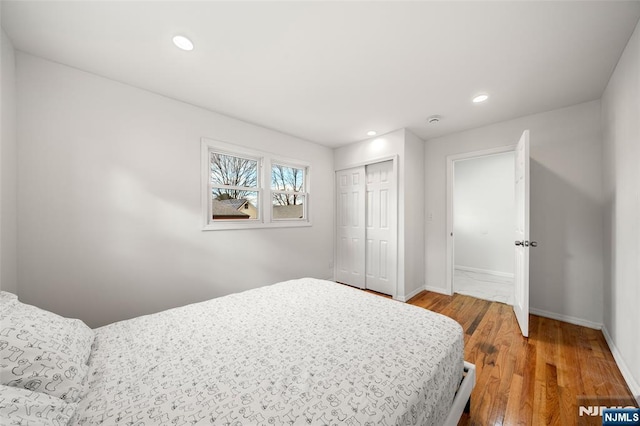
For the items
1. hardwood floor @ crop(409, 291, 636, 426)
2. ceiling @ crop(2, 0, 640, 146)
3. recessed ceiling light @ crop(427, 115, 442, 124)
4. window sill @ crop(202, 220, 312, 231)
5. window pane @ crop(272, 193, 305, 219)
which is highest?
ceiling @ crop(2, 0, 640, 146)

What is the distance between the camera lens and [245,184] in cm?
314

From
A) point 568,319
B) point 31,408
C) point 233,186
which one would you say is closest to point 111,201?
point 233,186

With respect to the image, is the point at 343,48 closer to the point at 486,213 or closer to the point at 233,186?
the point at 233,186

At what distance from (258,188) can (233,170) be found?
401mm

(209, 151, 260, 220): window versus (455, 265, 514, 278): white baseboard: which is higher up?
(209, 151, 260, 220): window

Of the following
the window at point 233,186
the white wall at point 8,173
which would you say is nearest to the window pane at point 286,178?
the window at point 233,186

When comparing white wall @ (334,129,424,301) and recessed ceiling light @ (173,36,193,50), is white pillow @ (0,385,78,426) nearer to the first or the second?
recessed ceiling light @ (173,36,193,50)

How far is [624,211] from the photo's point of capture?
182cm

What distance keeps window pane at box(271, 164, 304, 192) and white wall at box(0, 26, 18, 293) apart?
91.3 inches

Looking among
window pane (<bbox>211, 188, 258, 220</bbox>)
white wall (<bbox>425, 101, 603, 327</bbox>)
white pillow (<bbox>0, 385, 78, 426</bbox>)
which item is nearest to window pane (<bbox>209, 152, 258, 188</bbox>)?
window pane (<bbox>211, 188, 258, 220</bbox>)

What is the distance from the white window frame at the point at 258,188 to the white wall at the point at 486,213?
2998 mm

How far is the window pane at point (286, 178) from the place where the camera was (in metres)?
3.44

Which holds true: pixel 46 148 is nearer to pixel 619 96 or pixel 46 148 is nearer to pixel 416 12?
pixel 416 12

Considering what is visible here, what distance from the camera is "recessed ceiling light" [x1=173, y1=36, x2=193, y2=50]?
1625 mm
